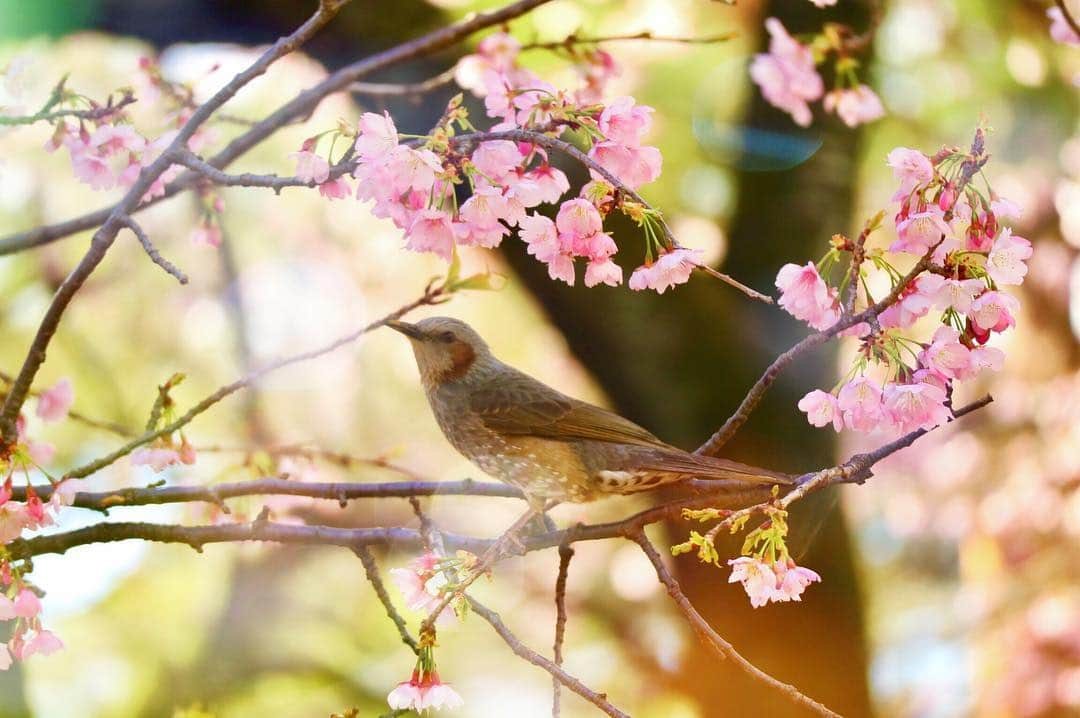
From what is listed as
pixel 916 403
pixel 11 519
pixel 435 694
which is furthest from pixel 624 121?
pixel 11 519

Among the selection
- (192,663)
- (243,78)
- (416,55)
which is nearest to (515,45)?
(416,55)

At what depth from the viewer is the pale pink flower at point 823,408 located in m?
0.57

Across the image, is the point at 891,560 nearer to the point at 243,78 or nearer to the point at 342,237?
the point at 243,78

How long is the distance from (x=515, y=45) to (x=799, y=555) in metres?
0.59

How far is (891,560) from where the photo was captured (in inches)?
42.8

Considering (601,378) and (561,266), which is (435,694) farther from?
(601,378)

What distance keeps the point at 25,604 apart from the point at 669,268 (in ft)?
1.50

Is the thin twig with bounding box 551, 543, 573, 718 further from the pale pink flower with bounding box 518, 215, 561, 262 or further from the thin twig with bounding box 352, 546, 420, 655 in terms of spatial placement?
the pale pink flower with bounding box 518, 215, 561, 262

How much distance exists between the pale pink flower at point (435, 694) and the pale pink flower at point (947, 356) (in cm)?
33

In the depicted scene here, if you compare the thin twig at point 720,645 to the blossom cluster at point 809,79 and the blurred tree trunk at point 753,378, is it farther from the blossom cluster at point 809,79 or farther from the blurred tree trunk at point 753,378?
the blossom cluster at point 809,79

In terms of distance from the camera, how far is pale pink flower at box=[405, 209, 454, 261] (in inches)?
22.7

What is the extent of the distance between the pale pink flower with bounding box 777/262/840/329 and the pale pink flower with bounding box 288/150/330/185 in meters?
0.28

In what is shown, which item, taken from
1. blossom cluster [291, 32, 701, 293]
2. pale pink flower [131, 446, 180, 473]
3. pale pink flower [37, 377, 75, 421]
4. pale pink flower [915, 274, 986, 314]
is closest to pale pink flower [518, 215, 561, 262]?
blossom cluster [291, 32, 701, 293]

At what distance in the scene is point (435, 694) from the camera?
539 mm
